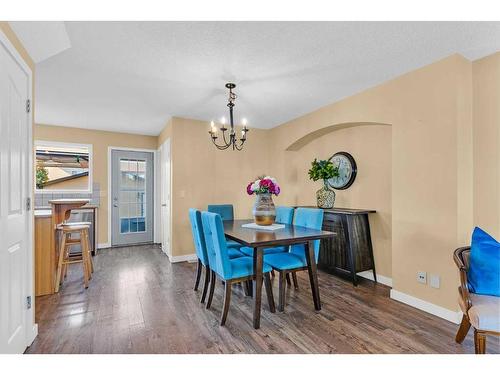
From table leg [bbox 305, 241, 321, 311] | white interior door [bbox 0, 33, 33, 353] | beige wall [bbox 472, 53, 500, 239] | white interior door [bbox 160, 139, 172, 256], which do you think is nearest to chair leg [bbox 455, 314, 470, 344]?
beige wall [bbox 472, 53, 500, 239]

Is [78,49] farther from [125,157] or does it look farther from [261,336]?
[125,157]

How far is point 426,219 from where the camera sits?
2.49 m

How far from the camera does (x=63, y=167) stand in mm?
5098

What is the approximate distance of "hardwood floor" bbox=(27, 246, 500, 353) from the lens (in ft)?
6.19

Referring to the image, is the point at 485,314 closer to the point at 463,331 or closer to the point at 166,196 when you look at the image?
the point at 463,331

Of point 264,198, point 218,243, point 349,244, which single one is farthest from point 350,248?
point 218,243

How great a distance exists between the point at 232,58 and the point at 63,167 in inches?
178

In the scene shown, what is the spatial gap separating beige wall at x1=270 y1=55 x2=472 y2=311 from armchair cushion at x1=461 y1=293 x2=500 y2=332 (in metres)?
0.68

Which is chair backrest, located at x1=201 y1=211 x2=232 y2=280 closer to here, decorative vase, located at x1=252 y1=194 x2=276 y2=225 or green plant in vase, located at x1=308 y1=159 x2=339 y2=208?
decorative vase, located at x1=252 y1=194 x2=276 y2=225

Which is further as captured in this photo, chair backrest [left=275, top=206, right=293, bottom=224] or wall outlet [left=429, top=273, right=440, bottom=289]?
chair backrest [left=275, top=206, right=293, bottom=224]

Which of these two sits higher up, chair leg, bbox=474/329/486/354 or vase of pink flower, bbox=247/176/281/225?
vase of pink flower, bbox=247/176/281/225

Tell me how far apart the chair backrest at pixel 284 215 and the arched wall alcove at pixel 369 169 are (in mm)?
1049
